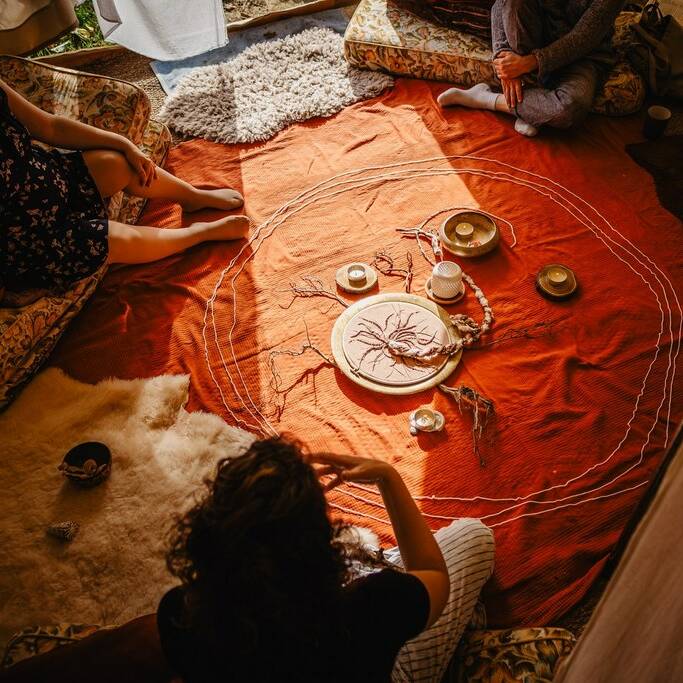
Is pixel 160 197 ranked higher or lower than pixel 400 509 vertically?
higher

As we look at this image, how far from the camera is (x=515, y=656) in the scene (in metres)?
1.13

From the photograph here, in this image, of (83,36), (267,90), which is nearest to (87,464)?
(267,90)

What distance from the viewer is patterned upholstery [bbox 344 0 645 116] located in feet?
8.60

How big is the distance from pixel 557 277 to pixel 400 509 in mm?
1246

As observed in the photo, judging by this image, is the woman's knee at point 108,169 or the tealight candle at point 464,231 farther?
the tealight candle at point 464,231

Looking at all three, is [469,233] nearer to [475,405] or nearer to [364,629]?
[475,405]

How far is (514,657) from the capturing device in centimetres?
113

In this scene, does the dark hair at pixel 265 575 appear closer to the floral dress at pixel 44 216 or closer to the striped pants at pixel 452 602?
the striped pants at pixel 452 602

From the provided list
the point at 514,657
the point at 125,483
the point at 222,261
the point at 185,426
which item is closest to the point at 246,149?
the point at 222,261

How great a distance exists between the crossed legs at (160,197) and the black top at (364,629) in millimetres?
1431

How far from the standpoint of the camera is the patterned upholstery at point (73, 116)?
1865mm

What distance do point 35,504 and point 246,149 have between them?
180cm

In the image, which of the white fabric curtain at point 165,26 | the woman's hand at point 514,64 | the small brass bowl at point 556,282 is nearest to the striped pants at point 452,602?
the small brass bowl at point 556,282

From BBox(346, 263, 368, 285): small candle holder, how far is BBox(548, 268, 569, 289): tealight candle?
689mm
